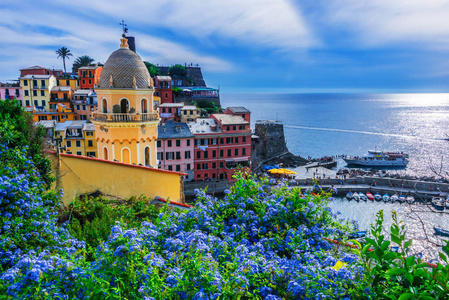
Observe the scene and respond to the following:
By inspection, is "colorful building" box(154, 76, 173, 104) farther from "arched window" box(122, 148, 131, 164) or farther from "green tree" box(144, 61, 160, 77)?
"arched window" box(122, 148, 131, 164)

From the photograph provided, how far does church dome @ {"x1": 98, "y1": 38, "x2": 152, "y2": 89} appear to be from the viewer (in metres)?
15.4

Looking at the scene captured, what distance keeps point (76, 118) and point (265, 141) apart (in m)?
35.5

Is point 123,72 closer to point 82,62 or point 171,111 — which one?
point 171,111

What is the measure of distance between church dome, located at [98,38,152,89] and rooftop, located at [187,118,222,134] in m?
30.4

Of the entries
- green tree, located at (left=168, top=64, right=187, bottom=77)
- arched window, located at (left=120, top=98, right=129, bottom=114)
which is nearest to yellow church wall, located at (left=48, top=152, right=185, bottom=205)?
arched window, located at (left=120, top=98, right=129, bottom=114)

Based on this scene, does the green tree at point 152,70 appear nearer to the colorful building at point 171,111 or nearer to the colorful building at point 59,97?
the colorful building at point 171,111

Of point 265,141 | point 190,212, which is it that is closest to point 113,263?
point 190,212

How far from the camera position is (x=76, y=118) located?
57594 millimetres

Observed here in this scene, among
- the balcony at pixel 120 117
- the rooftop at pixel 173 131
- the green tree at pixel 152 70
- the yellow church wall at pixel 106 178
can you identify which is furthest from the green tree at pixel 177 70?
the yellow church wall at pixel 106 178

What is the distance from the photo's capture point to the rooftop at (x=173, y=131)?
44.3m

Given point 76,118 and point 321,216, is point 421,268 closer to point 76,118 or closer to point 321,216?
point 321,216

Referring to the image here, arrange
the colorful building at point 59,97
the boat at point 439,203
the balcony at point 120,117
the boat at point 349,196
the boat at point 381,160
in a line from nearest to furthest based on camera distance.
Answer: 1. the balcony at point 120,117
2. the boat at point 439,203
3. the boat at point 349,196
4. the colorful building at point 59,97
5. the boat at point 381,160

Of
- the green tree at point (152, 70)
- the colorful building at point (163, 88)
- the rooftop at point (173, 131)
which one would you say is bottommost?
the rooftop at point (173, 131)

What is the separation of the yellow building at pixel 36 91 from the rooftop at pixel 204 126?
30315 millimetres
